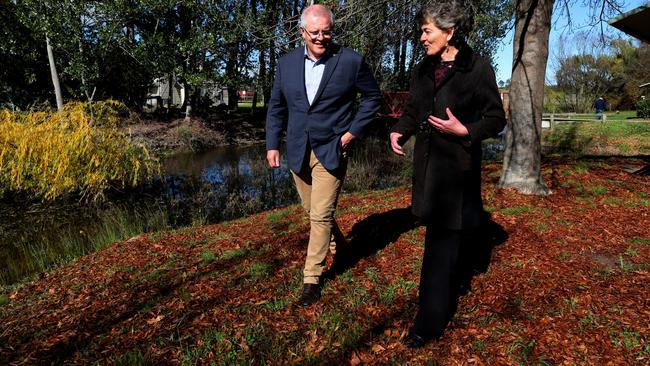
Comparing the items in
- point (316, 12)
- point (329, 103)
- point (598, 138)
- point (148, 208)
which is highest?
point (316, 12)

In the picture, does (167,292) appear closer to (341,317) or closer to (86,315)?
(86,315)

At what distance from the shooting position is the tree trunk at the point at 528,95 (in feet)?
17.5

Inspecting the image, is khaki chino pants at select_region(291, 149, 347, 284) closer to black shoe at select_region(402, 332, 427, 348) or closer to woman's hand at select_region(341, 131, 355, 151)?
woman's hand at select_region(341, 131, 355, 151)

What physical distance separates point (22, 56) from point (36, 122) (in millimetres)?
12333

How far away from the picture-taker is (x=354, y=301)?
10.3 feet

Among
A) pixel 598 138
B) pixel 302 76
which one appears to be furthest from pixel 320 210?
pixel 598 138

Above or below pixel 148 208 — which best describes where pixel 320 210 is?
above

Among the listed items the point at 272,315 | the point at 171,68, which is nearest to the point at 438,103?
the point at 272,315

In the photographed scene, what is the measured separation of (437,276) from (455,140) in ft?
2.54

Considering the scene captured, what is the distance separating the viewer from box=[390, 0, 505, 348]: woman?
2189mm

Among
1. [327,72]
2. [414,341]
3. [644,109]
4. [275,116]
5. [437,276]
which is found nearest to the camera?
[437,276]

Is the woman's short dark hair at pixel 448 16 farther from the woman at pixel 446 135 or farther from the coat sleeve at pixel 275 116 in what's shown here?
the coat sleeve at pixel 275 116

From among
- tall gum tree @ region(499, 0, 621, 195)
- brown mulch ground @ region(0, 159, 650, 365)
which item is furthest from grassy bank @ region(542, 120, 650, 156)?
brown mulch ground @ region(0, 159, 650, 365)

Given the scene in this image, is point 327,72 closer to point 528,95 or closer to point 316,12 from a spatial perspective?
point 316,12
